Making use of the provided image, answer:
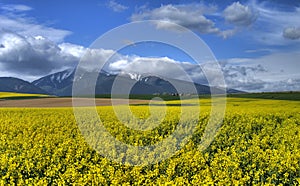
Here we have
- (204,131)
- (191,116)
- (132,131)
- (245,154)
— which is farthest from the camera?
(191,116)

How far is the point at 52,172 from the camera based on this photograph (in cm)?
984

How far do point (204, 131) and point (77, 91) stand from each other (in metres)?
90.5

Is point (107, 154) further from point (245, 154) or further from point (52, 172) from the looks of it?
point (245, 154)

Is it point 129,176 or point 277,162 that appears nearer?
point 129,176

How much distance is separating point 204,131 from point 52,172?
1226cm

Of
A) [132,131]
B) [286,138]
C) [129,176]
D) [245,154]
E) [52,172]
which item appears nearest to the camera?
[129,176]

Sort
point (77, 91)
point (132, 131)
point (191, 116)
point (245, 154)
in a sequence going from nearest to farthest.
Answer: point (245, 154), point (132, 131), point (191, 116), point (77, 91)

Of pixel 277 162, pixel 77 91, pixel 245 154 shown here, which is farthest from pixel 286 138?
pixel 77 91

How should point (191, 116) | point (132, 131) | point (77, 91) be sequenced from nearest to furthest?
point (132, 131)
point (191, 116)
point (77, 91)

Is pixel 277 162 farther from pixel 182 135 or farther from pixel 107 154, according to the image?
pixel 182 135

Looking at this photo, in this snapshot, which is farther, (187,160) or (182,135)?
(182,135)

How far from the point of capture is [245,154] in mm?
12000

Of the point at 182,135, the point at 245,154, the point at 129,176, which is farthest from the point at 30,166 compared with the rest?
the point at 182,135

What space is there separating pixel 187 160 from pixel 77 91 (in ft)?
327
